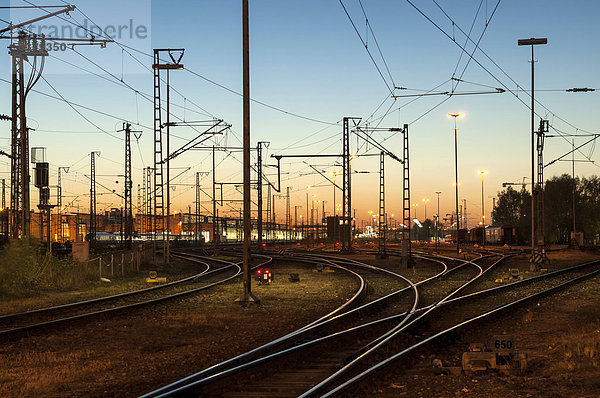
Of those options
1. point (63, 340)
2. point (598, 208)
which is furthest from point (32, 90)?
point (598, 208)

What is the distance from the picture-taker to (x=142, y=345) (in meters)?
13.2

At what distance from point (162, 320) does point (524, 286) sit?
16.9 metres

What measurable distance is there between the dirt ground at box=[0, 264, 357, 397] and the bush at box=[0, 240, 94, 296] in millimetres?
7629

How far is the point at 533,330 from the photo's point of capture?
15391mm

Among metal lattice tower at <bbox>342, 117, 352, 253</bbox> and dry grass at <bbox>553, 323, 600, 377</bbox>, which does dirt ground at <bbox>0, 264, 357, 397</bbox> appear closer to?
dry grass at <bbox>553, 323, 600, 377</bbox>

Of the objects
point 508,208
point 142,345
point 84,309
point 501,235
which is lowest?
point 501,235

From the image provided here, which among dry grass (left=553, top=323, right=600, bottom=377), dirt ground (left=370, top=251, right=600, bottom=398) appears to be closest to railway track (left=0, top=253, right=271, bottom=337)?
dirt ground (left=370, top=251, right=600, bottom=398)

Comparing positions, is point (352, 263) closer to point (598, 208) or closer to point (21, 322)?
point (21, 322)

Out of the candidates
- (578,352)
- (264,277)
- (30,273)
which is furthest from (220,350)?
(30,273)

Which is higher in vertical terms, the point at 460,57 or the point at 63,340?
the point at 460,57

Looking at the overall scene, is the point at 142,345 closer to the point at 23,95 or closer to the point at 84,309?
the point at 84,309

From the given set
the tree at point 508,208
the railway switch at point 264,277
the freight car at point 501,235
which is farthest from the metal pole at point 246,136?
the tree at point 508,208

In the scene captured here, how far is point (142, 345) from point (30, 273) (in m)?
14.8

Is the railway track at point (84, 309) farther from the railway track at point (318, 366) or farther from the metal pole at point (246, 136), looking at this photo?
the railway track at point (318, 366)
